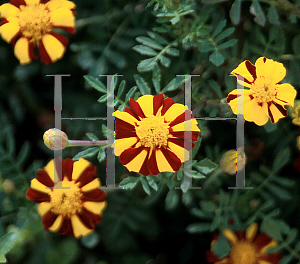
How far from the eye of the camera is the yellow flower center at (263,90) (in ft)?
2.53

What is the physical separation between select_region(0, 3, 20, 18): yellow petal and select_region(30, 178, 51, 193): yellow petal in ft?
1.50

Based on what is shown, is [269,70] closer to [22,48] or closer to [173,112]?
[173,112]

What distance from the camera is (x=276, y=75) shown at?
31.6 inches

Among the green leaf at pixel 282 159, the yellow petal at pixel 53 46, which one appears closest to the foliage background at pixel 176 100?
the green leaf at pixel 282 159

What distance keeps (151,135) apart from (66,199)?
1.11 feet

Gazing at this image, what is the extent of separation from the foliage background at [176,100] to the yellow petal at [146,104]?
0.29ft

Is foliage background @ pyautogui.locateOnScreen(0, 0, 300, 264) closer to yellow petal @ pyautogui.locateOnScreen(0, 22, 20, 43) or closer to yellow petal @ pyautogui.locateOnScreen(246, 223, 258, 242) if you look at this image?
yellow petal @ pyautogui.locateOnScreen(246, 223, 258, 242)

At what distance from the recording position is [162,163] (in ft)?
2.52

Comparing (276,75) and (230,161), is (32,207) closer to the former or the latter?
(230,161)

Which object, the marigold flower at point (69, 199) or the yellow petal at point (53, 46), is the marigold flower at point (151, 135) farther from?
the yellow petal at point (53, 46)

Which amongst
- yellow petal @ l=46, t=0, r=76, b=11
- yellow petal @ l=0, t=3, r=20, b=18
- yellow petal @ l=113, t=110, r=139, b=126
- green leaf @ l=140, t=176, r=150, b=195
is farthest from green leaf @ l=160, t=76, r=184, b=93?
yellow petal @ l=0, t=3, r=20, b=18

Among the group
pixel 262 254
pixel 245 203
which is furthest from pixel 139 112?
pixel 262 254

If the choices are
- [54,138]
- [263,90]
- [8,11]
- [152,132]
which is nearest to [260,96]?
[263,90]

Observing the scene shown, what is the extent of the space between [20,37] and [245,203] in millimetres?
833
